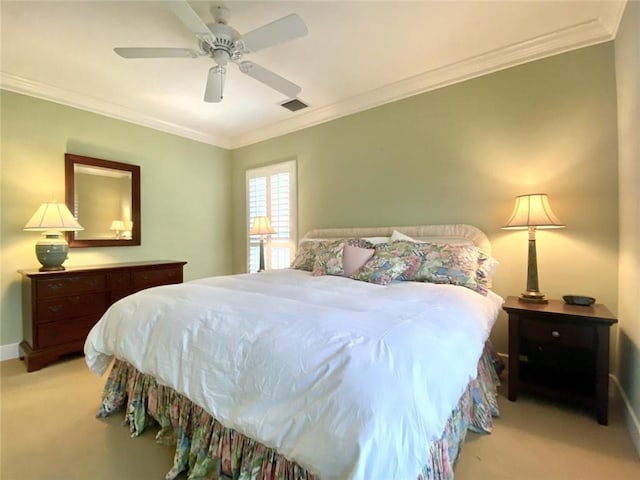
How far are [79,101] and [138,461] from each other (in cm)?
360

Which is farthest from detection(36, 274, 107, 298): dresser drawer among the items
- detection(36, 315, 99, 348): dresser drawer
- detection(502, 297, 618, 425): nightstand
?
detection(502, 297, 618, 425): nightstand

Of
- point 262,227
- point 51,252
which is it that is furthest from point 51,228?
point 262,227

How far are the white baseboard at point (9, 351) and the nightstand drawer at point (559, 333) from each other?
445cm

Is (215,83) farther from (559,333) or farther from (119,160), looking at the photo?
(559,333)

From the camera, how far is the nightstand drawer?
1.87 meters

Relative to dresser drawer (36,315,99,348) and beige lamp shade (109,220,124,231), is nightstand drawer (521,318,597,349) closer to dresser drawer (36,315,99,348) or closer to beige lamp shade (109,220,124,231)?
dresser drawer (36,315,99,348)

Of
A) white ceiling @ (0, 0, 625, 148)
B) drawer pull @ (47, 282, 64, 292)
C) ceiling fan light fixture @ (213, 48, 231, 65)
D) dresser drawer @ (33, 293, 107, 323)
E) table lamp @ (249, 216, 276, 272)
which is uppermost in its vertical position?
white ceiling @ (0, 0, 625, 148)

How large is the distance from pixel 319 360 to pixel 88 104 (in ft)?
13.0

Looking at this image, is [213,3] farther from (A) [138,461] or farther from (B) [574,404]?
(B) [574,404]

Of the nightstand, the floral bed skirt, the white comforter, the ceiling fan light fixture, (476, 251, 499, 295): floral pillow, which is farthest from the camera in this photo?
(476, 251, 499, 295): floral pillow

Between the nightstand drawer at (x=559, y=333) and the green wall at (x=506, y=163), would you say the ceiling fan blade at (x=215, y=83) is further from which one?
the nightstand drawer at (x=559, y=333)

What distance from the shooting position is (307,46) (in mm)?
2471

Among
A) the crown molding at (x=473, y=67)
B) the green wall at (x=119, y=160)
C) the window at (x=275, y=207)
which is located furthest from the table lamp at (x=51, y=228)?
the crown molding at (x=473, y=67)

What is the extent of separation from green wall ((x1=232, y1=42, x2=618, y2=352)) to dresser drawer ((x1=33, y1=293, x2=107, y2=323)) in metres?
2.68
